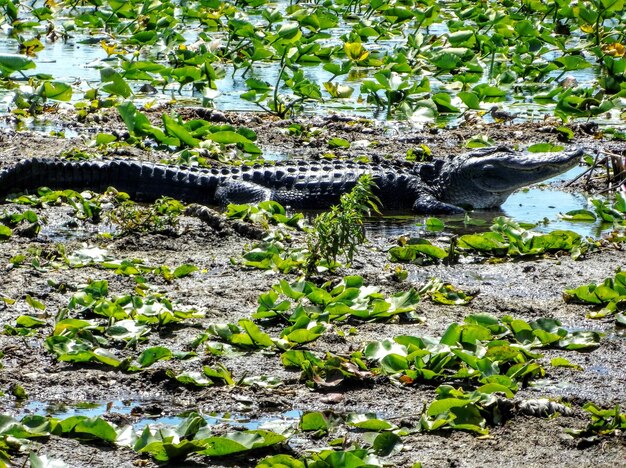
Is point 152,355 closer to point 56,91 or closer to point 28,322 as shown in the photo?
point 28,322

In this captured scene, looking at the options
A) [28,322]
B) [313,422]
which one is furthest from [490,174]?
[313,422]

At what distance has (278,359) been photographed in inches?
198

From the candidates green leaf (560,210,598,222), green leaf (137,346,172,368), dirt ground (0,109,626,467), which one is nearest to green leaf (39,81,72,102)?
dirt ground (0,109,626,467)

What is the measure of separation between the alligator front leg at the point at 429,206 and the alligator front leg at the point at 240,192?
1198 millimetres

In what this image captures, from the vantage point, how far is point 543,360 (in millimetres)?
5062

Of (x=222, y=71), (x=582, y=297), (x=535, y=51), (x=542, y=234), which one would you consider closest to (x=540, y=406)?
(x=582, y=297)

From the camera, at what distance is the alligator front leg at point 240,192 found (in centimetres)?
870

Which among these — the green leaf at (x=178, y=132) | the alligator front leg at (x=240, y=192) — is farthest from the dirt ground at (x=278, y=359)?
the green leaf at (x=178, y=132)

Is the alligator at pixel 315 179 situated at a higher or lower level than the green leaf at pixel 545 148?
lower

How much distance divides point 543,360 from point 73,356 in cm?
200

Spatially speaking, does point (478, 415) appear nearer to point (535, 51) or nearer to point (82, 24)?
point (535, 51)

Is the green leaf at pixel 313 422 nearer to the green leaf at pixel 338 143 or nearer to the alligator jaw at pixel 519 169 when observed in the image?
the alligator jaw at pixel 519 169

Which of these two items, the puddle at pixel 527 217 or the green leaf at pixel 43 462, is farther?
the puddle at pixel 527 217

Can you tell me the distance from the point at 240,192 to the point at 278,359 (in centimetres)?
385
